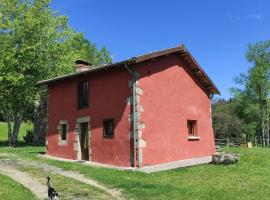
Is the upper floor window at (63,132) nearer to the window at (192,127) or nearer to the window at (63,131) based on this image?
the window at (63,131)

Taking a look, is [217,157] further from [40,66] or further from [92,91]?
[40,66]

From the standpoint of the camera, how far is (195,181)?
614 inches

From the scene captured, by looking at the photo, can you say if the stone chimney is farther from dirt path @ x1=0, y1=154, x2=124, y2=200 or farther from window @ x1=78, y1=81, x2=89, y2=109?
dirt path @ x1=0, y1=154, x2=124, y2=200

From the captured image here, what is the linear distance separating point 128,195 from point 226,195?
10.3ft

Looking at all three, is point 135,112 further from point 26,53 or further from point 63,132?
point 26,53

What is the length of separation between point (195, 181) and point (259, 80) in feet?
128

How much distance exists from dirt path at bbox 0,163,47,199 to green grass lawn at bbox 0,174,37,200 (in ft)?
0.95

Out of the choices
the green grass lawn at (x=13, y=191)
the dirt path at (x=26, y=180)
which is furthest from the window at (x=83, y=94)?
the green grass lawn at (x=13, y=191)

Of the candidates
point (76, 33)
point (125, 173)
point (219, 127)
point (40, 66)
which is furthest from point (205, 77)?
point (219, 127)

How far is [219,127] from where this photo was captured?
5194cm

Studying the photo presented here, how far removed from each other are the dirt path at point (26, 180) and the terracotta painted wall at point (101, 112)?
468 centimetres

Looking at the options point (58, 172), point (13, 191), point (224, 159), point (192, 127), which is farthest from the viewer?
point (192, 127)

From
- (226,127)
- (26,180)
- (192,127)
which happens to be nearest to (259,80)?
(226,127)

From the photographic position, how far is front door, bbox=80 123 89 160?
2284cm
